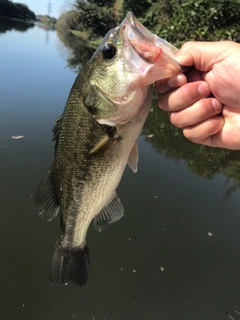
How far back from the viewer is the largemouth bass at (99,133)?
5.06 ft

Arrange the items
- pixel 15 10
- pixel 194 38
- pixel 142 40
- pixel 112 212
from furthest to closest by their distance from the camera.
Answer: pixel 15 10 → pixel 194 38 → pixel 112 212 → pixel 142 40

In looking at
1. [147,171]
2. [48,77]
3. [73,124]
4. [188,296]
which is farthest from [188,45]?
[48,77]

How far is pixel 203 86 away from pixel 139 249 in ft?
8.39

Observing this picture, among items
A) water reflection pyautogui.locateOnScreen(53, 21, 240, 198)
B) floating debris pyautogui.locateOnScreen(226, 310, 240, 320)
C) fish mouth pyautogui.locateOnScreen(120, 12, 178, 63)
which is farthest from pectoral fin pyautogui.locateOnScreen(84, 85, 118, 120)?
water reflection pyautogui.locateOnScreen(53, 21, 240, 198)

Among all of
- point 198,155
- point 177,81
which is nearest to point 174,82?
point 177,81

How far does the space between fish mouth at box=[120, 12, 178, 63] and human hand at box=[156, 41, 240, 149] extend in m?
0.20

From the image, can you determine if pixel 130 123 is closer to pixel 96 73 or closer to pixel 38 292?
pixel 96 73

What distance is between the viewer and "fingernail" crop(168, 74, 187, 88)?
1682mm

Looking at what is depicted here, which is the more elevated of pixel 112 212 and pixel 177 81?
pixel 177 81

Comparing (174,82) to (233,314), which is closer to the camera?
(174,82)

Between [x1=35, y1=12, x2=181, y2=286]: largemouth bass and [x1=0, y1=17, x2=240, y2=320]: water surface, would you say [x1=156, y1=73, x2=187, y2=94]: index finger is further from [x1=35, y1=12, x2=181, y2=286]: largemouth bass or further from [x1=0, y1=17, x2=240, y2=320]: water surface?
[x1=0, y1=17, x2=240, y2=320]: water surface

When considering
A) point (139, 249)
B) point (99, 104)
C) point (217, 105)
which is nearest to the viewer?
point (99, 104)

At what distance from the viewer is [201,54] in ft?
5.81

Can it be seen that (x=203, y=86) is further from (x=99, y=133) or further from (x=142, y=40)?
(x=99, y=133)
